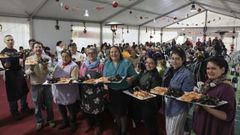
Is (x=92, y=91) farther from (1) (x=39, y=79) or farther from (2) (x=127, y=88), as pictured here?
(1) (x=39, y=79)

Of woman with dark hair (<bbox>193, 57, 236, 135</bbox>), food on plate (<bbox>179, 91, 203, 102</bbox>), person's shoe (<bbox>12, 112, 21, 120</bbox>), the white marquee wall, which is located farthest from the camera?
the white marquee wall

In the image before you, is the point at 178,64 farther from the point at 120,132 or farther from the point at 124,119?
the point at 120,132

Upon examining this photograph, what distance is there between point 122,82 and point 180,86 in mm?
788

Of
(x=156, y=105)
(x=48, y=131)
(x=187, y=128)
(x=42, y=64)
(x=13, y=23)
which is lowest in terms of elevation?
(x=48, y=131)

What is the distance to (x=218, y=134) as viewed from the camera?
1.57 m

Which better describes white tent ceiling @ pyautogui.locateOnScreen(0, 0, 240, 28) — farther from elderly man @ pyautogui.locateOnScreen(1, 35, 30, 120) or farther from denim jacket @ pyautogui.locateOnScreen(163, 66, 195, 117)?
denim jacket @ pyautogui.locateOnScreen(163, 66, 195, 117)

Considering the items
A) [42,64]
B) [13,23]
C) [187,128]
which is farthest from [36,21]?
[187,128]

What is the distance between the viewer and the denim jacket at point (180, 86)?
1913 millimetres

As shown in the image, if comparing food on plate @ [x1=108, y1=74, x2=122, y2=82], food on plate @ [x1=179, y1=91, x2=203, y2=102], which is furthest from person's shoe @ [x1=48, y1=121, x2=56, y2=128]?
food on plate @ [x1=179, y1=91, x2=203, y2=102]

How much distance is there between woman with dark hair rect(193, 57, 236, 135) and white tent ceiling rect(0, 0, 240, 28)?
20.9 feet

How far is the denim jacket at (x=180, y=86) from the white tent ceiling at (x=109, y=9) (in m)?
6.18

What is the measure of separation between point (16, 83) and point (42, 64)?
3.21 ft

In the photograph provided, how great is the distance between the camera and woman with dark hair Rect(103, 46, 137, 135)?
2551 mm

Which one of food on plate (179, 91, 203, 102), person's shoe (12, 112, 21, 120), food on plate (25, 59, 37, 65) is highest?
food on plate (25, 59, 37, 65)
